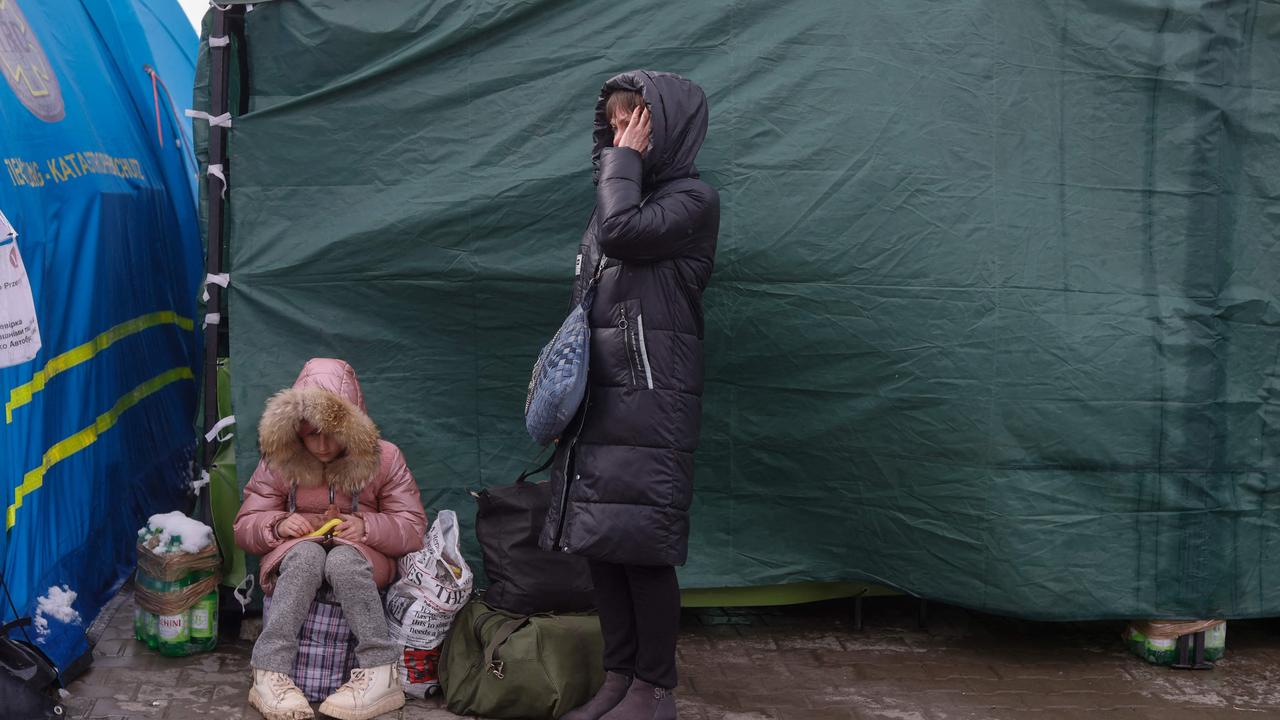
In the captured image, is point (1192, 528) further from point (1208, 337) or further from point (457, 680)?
point (457, 680)

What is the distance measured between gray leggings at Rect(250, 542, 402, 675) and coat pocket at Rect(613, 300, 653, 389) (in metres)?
1.14

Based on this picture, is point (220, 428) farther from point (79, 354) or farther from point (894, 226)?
point (894, 226)

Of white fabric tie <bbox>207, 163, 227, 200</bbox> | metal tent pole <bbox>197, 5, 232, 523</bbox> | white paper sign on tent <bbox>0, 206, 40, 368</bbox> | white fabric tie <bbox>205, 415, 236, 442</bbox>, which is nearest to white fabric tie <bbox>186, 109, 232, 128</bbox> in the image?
metal tent pole <bbox>197, 5, 232, 523</bbox>

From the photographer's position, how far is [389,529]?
4199 mm

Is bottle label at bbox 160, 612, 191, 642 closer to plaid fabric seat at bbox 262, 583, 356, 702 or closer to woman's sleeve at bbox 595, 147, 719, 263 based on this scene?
plaid fabric seat at bbox 262, 583, 356, 702

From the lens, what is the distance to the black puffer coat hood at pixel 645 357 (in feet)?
12.1

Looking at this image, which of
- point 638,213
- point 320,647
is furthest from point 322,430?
point 638,213

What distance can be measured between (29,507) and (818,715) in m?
2.69

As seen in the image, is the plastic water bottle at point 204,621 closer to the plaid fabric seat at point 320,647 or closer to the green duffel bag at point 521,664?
the plaid fabric seat at point 320,647

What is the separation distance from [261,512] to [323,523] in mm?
212

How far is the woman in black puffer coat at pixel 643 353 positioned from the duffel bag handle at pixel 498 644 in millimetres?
443

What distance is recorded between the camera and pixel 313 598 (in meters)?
4.12

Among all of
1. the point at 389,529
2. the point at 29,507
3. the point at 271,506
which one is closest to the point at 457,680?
the point at 389,529

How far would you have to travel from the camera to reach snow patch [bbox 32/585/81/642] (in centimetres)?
413
